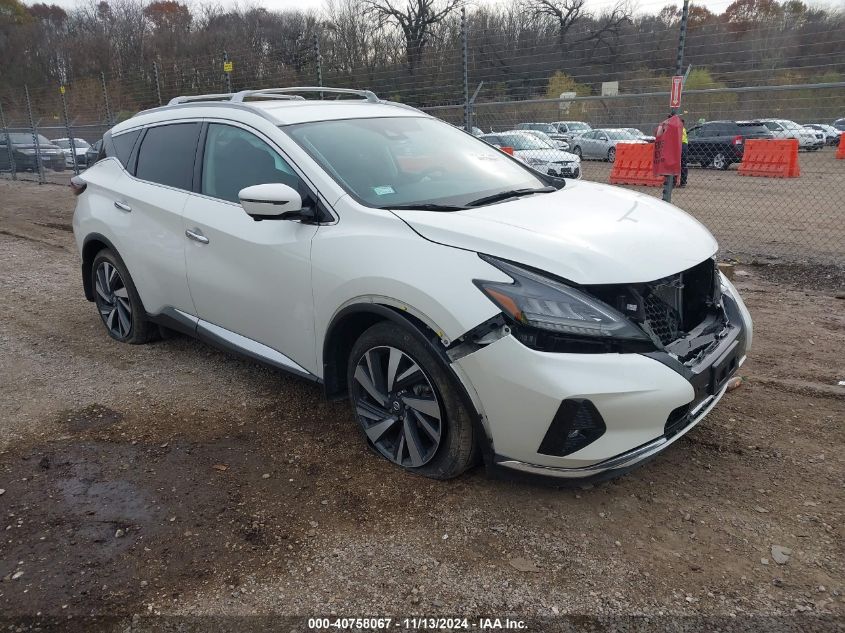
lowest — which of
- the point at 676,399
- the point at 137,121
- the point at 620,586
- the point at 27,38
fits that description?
the point at 620,586

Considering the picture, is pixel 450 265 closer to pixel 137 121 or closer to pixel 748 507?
pixel 748 507

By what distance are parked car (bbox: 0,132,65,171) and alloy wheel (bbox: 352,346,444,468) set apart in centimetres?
1968

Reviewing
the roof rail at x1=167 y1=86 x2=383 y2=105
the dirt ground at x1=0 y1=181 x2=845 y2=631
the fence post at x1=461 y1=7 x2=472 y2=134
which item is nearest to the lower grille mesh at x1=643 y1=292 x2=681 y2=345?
the dirt ground at x1=0 y1=181 x2=845 y2=631

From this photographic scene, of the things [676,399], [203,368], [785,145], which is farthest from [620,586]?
[785,145]

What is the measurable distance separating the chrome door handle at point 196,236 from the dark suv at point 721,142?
1950 centimetres

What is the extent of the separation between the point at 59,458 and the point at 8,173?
2064 centimetres

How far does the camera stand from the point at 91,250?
16.3 ft

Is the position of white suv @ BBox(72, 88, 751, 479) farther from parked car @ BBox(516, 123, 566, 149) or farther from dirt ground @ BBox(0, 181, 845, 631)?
parked car @ BBox(516, 123, 566, 149)

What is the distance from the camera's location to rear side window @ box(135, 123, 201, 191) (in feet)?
13.2

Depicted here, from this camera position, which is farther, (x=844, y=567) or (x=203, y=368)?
(x=203, y=368)

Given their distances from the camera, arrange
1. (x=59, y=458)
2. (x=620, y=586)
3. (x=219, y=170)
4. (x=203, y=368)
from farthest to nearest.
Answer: (x=203, y=368), (x=219, y=170), (x=59, y=458), (x=620, y=586)

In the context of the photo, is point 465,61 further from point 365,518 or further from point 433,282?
point 365,518

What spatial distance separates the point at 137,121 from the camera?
4.67 m

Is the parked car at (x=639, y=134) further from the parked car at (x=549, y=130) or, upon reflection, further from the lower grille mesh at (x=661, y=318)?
the lower grille mesh at (x=661, y=318)
